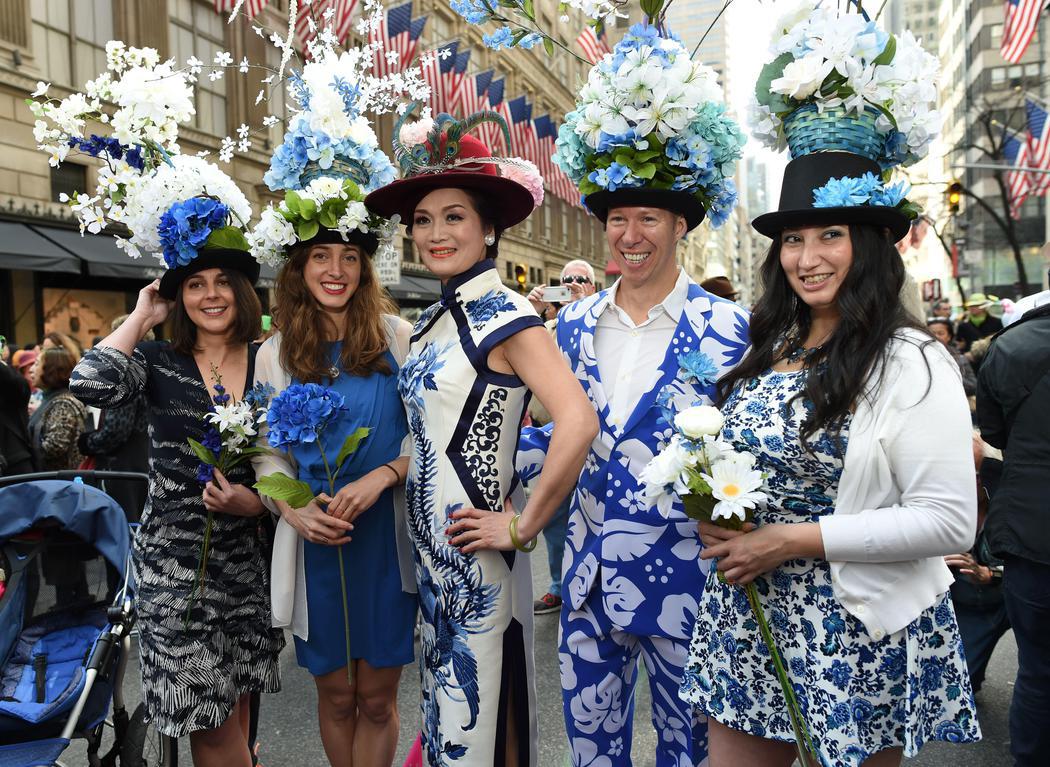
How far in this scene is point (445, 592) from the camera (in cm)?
239

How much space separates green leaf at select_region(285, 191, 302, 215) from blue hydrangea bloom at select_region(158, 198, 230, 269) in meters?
0.31

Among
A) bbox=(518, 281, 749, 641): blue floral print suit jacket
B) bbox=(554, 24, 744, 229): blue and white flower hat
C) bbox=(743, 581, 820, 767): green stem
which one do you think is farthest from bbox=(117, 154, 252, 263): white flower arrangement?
bbox=(743, 581, 820, 767): green stem

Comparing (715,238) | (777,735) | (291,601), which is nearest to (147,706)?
→ (291,601)

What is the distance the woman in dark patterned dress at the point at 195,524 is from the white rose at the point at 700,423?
5.37 ft

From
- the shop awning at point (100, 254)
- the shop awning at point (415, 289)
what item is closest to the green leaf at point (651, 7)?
the shop awning at point (100, 254)

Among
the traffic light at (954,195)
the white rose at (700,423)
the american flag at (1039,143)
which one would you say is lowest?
the white rose at (700,423)

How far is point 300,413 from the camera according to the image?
→ 2.39m

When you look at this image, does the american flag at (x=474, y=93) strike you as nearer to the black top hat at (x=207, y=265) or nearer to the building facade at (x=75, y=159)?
the building facade at (x=75, y=159)

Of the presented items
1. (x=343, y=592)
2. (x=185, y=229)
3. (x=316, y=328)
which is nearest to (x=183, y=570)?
(x=343, y=592)

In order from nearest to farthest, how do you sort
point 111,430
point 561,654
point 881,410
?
point 881,410
point 561,654
point 111,430

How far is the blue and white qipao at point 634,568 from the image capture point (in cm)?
233

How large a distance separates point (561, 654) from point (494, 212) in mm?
1457

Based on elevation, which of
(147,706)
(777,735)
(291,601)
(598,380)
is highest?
(598,380)

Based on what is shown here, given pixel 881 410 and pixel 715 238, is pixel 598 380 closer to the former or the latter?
pixel 881 410
